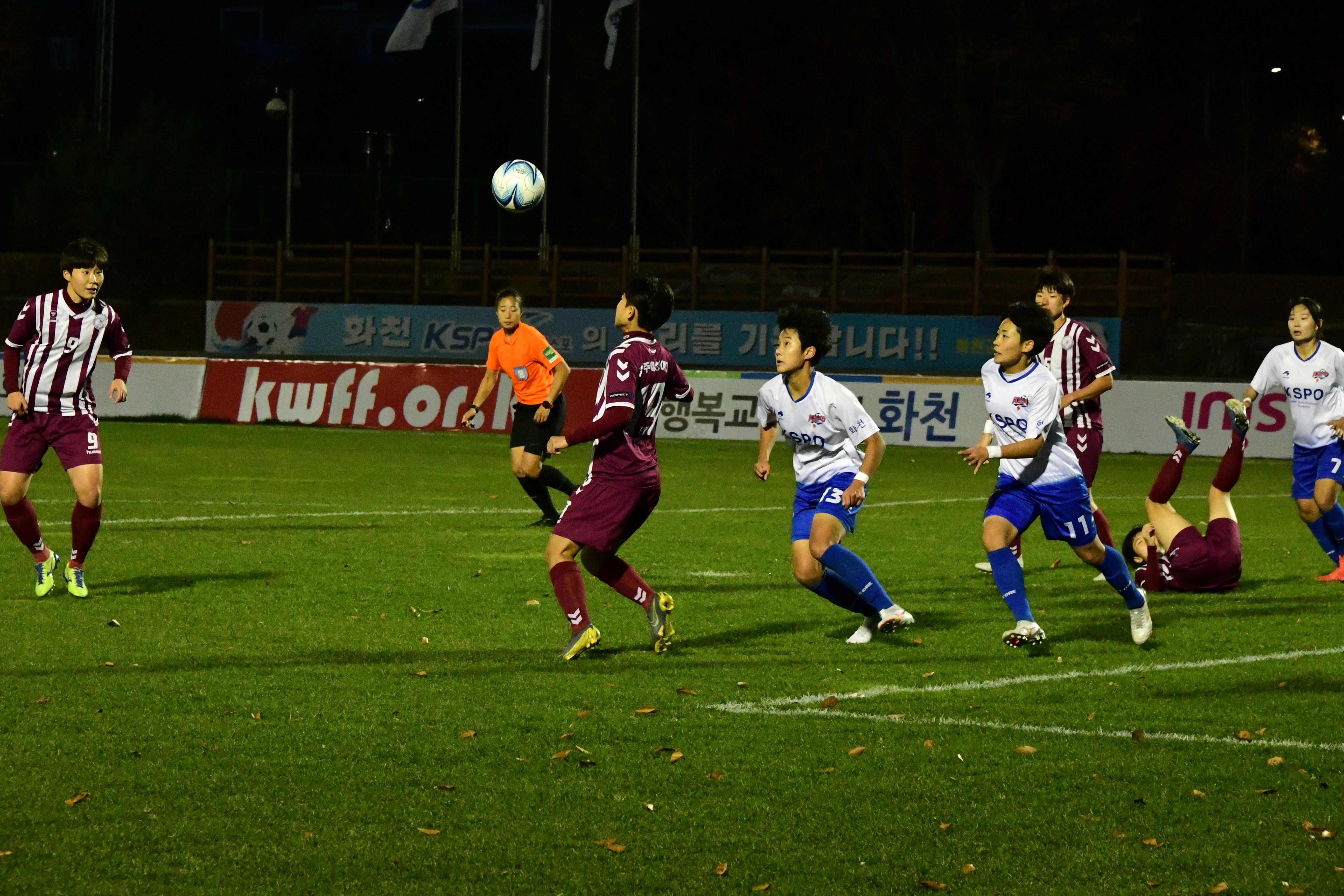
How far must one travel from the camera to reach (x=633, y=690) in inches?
297

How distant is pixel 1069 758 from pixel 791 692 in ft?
5.07

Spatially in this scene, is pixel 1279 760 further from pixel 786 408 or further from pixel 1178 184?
pixel 1178 184

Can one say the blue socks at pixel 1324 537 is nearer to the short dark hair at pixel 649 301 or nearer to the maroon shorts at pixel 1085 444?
the maroon shorts at pixel 1085 444

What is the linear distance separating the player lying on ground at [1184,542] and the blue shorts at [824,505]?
3100 mm

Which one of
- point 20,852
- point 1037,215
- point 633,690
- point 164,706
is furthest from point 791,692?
point 1037,215

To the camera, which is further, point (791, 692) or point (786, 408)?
point (786, 408)

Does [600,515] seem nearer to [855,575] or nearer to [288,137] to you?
[855,575]

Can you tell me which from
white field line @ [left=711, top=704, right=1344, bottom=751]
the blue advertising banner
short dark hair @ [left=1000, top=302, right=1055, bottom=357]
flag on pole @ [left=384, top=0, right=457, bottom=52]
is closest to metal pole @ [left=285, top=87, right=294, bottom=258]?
the blue advertising banner

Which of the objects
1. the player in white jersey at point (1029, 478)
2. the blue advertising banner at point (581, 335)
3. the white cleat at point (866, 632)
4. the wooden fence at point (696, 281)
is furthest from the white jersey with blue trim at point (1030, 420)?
the wooden fence at point (696, 281)

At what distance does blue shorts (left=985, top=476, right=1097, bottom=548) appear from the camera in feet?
28.8

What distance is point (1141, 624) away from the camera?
352 inches

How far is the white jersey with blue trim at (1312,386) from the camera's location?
1173 cm

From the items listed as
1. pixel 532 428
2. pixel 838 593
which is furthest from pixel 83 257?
pixel 532 428

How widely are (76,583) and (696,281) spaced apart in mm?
32688
